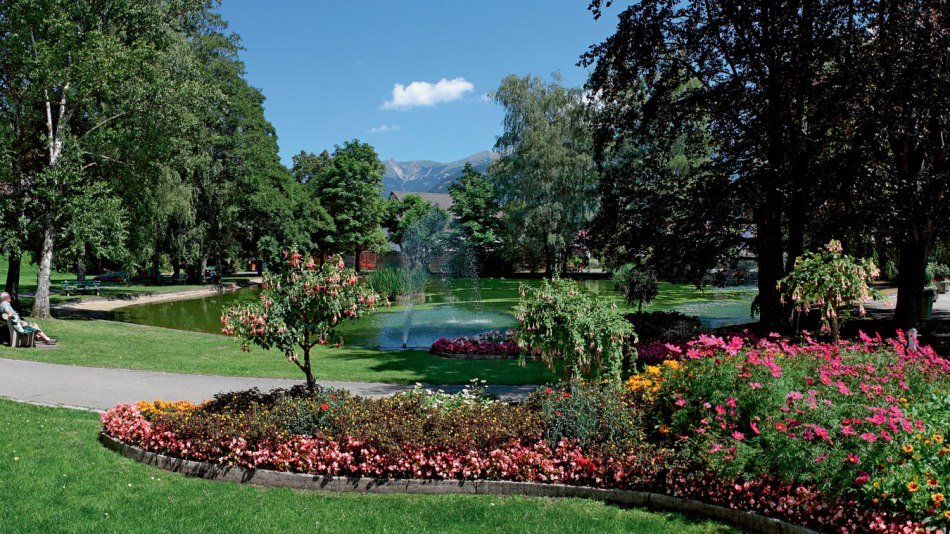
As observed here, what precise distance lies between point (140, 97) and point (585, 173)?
28038mm

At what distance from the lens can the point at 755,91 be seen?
15023 millimetres

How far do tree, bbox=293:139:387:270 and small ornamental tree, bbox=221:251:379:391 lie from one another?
47159 millimetres

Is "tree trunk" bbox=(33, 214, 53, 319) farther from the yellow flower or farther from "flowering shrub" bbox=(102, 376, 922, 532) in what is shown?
the yellow flower

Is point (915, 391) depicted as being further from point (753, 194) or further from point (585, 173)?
point (585, 173)

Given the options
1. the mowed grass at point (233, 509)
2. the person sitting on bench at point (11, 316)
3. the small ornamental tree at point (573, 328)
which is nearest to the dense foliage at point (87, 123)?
the person sitting on bench at point (11, 316)

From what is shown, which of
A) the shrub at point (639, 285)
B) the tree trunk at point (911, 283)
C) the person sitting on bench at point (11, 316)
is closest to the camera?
the person sitting on bench at point (11, 316)

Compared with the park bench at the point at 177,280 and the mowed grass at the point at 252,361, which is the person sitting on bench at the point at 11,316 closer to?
the mowed grass at the point at 252,361

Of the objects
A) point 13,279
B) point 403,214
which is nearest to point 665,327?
point 13,279

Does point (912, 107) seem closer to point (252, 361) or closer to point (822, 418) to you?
point (822, 418)

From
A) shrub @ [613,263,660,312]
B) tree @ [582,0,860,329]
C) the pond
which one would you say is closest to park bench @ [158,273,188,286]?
the pond

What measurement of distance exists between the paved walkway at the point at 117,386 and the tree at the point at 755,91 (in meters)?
8.06

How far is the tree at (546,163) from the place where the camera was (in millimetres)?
42531

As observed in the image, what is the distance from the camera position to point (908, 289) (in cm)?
1694

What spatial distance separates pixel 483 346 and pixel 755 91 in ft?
28.8
